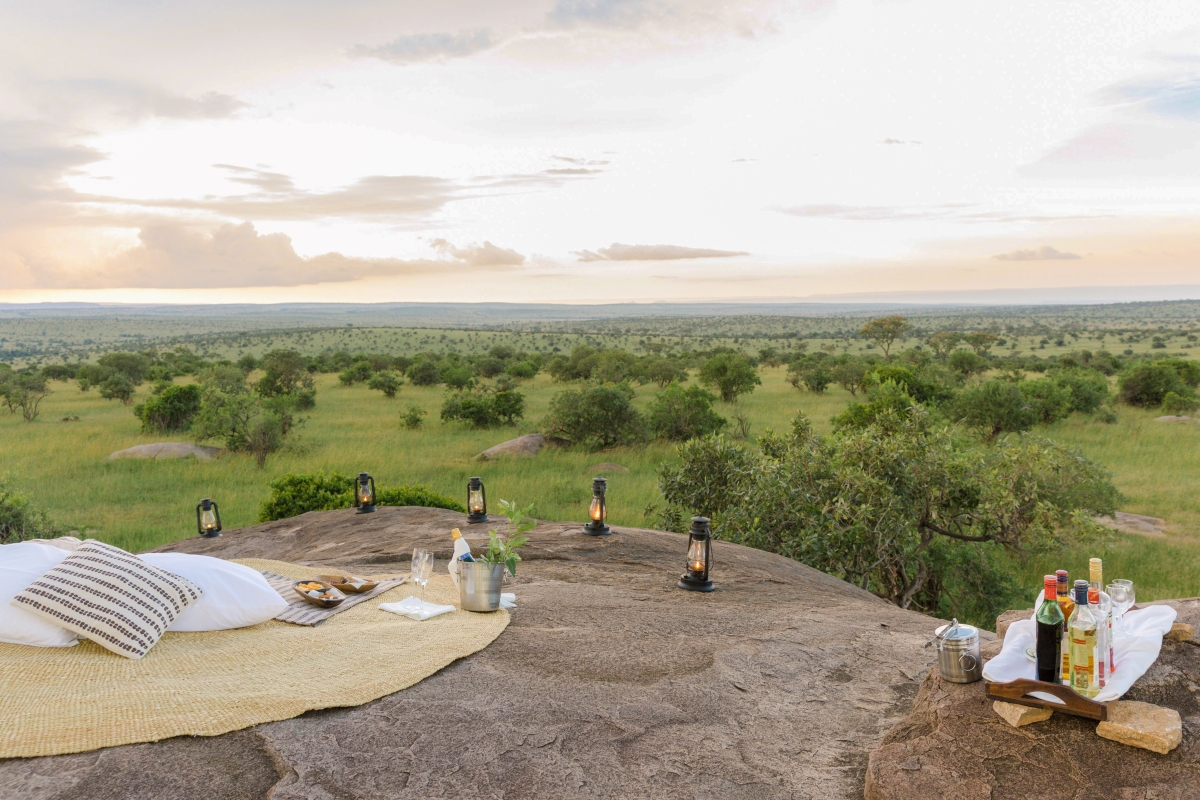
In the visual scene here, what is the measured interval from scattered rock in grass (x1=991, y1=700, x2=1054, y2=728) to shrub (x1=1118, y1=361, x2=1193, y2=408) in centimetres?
3126

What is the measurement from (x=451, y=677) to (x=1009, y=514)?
827 cm

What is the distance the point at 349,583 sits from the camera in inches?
251

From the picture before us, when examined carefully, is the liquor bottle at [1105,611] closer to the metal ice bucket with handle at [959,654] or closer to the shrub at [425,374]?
the metal ice bucket with handle at [959,654]

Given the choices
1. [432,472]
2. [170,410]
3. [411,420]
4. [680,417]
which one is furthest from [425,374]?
[432,472]

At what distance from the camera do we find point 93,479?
17.4 meters

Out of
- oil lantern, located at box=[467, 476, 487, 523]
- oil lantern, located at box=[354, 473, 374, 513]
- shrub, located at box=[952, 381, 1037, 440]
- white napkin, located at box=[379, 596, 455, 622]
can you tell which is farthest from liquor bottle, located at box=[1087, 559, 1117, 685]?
shrub, located at box=[952, 381, 1037, 440]

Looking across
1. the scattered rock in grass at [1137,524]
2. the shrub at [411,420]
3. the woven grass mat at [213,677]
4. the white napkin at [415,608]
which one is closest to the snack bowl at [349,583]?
the white napkin at [415,608]

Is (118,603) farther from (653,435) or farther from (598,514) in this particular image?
(653,435)

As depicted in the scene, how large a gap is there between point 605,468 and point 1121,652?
603 inches

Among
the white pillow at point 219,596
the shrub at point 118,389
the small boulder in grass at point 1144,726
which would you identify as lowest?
the shrub at point 118,389

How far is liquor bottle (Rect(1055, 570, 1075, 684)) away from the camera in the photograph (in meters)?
3.53

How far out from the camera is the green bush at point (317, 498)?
38.9ft

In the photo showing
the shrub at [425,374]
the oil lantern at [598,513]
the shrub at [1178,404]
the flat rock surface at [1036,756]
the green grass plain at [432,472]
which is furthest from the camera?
the shrub at [425,374]

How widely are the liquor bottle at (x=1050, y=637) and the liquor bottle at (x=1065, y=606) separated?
2 cm
